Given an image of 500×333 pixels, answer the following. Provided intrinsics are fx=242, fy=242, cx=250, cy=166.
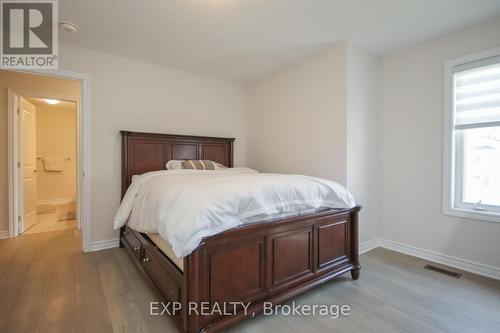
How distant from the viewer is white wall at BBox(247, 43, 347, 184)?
278 cm

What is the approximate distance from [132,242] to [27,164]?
265cm

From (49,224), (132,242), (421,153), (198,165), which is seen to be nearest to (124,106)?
(198,165)

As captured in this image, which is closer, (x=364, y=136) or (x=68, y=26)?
(x=68, y=26)

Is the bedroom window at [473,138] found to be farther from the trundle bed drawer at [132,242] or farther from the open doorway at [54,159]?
the open doorway at [54,159]

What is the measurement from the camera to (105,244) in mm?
3020

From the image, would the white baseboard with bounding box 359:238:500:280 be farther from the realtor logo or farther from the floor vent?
the realtor logo

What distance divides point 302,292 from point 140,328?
3.77 feet

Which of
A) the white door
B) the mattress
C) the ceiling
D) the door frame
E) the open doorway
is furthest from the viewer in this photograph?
the open doorway

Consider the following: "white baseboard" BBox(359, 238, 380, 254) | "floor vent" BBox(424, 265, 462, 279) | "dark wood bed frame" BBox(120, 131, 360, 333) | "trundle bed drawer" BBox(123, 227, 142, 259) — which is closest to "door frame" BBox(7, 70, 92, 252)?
"trundle bed drawer" BBox(123, 227, 142, 259)

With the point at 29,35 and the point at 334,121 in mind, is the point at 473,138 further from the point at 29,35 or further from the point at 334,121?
the point at 29,35

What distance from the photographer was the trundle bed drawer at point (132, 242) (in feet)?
7.37

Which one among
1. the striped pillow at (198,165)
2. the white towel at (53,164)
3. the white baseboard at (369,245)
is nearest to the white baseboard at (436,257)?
the white baseboard at (369,245)

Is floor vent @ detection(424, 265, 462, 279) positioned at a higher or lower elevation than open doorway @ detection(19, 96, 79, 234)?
lower

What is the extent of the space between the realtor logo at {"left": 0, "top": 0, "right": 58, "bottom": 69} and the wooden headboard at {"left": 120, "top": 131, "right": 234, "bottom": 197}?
1117mm
